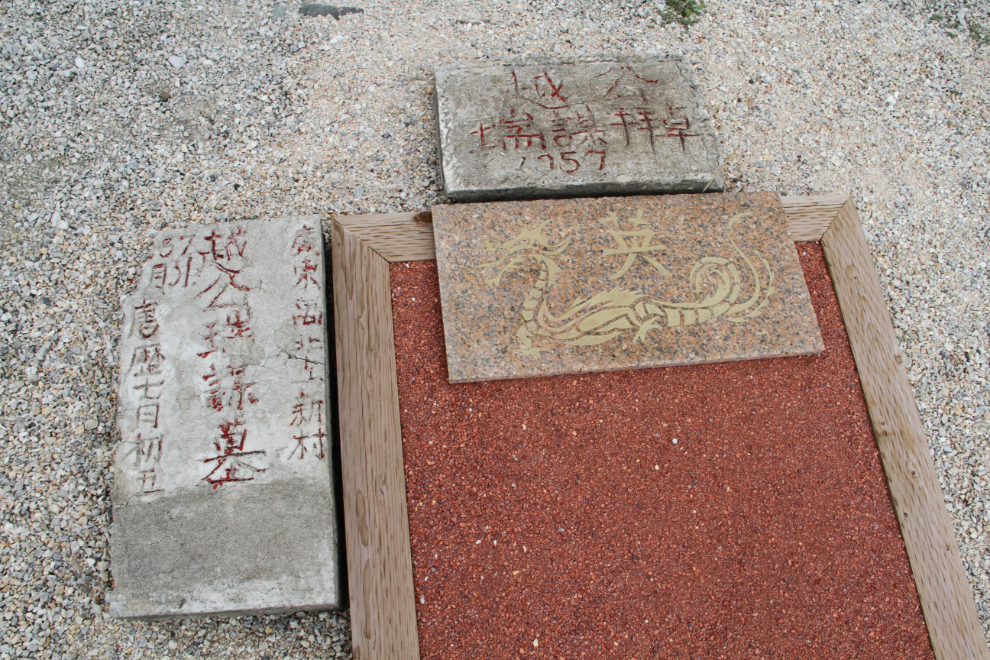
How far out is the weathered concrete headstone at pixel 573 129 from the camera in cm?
215

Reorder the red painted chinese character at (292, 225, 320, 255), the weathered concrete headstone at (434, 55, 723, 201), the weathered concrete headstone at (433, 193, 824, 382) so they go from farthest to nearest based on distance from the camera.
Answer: the weathered concrete headstone at (434, 55, 723, 201) → the red painted chinese character at (292, 225, 320, 255) → the weathered concrete headstone at (433, 193, 824, 382)

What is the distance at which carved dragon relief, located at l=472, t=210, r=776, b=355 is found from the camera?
1.93 m

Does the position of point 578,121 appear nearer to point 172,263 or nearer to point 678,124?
point 678,124

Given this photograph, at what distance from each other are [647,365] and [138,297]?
171cm

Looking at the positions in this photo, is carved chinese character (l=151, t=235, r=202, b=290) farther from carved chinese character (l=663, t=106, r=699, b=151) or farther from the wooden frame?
carved chinese character (l=663, t=106, r=699, b=151)

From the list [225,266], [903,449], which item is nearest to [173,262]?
[225,266]

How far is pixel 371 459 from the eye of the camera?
183cm

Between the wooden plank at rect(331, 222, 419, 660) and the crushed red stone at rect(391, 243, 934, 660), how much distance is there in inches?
1.8

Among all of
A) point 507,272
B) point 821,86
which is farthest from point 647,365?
point 821,86

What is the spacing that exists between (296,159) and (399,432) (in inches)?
47.0

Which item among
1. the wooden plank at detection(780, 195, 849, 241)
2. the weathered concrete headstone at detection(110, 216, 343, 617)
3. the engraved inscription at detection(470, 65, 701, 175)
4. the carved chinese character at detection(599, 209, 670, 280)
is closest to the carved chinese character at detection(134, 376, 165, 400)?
the weathered concrete headstone at detection(110, 216, 343, 617)

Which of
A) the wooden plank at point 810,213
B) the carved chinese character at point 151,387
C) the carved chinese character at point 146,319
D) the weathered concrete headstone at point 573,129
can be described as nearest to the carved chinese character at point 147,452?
the carved chinese character at point 151,387

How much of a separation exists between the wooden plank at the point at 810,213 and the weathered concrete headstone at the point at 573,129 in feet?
0.95

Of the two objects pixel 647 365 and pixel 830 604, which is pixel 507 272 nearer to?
pixel 647 365
